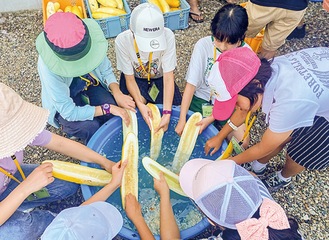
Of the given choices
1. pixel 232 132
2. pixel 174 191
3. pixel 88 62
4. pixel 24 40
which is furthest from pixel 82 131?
pixel 24 40

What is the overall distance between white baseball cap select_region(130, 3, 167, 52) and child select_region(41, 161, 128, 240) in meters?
1.01

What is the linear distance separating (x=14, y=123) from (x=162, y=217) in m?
0.94

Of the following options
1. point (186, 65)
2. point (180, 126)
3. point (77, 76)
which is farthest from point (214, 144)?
point (186, 65)

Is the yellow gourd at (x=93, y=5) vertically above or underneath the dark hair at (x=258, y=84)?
underneath

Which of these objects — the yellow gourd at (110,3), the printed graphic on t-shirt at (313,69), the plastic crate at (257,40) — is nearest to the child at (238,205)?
the printed graphic on t-shirt at (313,69)

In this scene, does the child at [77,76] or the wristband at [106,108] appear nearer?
the child at [77,76]

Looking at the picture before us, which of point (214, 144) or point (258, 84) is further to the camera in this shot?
point (214, 144)

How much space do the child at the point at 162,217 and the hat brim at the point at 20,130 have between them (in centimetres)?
73

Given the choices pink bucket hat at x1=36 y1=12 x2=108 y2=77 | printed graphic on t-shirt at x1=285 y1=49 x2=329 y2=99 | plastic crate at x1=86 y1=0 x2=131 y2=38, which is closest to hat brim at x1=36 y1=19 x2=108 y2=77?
pink bucket hat at x1=36 y1=12 x2=108 y2=77

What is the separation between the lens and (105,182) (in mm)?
2189

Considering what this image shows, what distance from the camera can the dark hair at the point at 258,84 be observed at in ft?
5.44

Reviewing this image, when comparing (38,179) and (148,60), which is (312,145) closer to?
(148,60)

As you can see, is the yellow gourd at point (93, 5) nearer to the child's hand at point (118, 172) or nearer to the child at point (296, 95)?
the child's hand at point (118, 172)

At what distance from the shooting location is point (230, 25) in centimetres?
209
